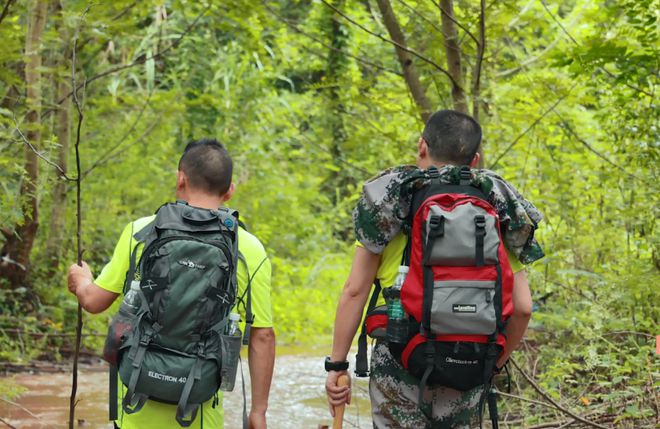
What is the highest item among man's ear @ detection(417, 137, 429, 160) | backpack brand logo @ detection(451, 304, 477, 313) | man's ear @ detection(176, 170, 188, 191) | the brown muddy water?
man's ear @ detection(417, 137, 429, 160)

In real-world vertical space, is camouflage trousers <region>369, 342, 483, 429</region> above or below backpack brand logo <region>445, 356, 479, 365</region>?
below

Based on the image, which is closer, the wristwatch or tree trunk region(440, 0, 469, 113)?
the wristwatch

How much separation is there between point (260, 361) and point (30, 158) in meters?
6.30

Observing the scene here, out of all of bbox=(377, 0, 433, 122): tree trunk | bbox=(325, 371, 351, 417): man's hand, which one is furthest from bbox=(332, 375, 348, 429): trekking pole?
bbox=(377, 0, 433, 122): tree trunk

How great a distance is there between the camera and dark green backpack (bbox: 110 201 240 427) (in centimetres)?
348

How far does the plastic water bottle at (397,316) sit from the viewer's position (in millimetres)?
3598

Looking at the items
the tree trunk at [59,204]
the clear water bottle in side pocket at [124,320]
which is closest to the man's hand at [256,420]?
the clear water bottle in side pocket at [124,320]

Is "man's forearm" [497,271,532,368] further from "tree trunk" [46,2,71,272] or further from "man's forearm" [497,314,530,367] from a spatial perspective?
"tree trunk" [46,2,71,272]

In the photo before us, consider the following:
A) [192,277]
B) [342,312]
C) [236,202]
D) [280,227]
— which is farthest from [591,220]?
[280,227]

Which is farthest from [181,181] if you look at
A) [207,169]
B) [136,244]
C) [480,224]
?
[480,224]

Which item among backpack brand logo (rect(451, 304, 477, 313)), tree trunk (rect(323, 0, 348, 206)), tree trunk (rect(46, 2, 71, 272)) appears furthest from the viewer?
tree trunk (rect(323, 0, 348, 206))

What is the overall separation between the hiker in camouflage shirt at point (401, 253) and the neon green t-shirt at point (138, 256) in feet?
1.11

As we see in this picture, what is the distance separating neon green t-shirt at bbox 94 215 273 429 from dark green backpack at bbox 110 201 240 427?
76 millimetres

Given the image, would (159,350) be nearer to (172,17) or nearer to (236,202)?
(236,202)
